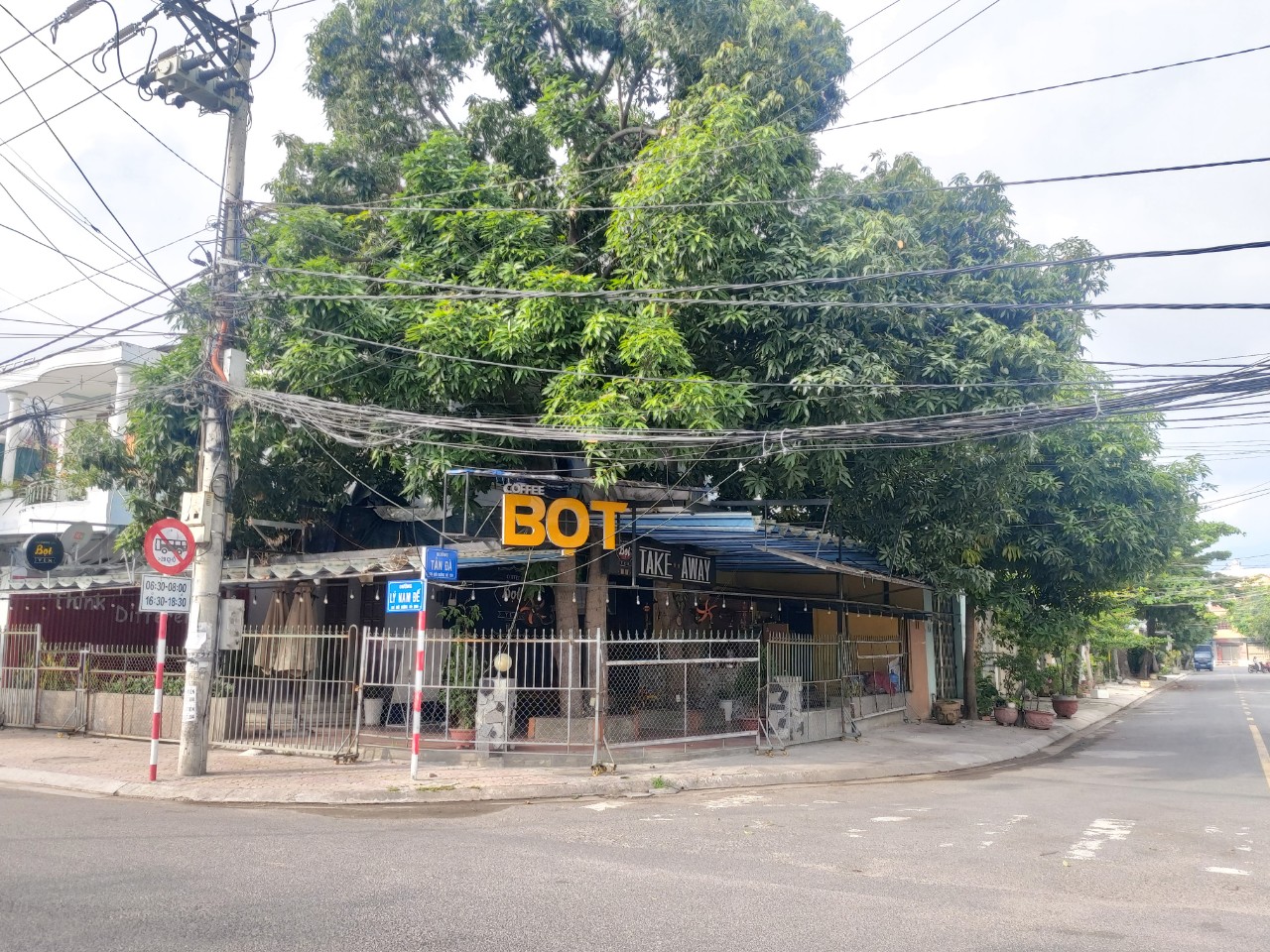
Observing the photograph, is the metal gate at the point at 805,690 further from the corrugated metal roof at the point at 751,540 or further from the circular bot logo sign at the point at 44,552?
the circular bot logo sign at the point at 44,552

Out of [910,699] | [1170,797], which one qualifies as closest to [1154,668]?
[910,699]

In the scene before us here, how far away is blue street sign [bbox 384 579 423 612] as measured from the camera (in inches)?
497

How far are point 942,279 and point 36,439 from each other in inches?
853

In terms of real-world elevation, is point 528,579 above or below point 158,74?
below

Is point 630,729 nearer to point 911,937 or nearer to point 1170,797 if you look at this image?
point 1170,797

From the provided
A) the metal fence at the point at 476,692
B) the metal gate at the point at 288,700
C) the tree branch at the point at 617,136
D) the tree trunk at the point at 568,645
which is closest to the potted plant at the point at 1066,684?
the metal fence at the point at 476,692

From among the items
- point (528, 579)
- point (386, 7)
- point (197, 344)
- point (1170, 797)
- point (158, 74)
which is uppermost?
point (386, 7)

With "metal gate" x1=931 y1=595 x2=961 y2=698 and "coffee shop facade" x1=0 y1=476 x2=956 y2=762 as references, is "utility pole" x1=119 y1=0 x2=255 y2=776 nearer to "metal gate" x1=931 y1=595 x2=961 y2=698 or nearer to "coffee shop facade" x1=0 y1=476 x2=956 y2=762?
"coffee shop facade" x1=0 y1=476 x2=956 y2=762

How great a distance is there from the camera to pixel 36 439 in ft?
78.0

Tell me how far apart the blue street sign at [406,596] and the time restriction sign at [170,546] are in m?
2.50

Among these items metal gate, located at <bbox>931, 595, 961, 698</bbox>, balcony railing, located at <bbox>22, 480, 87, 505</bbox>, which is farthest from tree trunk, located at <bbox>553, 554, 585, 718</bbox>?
metal gate, located at <bbox>931, 595, 961, 698</bbox>

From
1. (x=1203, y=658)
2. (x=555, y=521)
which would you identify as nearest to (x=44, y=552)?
(x=555, y=521)

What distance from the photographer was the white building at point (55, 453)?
20.9 metres

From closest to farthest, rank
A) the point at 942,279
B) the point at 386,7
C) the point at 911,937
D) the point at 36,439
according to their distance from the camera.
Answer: the point at 911,937
the point at 942,279
the point at 386,7
the point at 36,439
